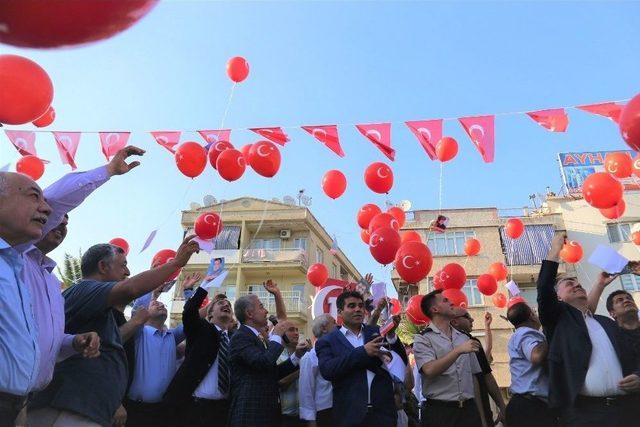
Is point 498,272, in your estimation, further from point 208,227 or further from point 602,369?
point 602,369

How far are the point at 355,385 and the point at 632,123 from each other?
3.61 m

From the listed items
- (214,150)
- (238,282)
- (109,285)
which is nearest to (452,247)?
(238,282)

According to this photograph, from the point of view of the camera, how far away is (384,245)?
307 inches

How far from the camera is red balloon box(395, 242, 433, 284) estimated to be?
297 inches

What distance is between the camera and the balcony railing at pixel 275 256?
2711 cm

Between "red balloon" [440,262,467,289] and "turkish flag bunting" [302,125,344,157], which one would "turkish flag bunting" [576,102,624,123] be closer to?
"red balloon" [440,262,467,289]

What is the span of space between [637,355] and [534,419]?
90 cm

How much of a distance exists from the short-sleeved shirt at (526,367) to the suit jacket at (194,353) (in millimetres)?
2520

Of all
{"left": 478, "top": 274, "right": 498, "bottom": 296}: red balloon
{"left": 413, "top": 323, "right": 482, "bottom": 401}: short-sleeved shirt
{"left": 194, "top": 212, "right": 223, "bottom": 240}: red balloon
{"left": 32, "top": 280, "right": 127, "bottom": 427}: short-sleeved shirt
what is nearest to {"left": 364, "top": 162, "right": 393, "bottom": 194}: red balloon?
{"left": 194, "top": 212, "right": 223, "bottom": 240}: red balloon

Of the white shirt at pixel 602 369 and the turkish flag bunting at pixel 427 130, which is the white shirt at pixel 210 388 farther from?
the turkish flag bunting at pixel 427 130

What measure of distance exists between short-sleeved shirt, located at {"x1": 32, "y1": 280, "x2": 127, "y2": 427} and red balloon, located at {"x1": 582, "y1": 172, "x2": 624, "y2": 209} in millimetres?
7336

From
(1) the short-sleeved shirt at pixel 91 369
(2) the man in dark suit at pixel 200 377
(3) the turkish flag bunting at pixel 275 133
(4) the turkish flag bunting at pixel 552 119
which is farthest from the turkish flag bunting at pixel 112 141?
(4) the turkish flag bunting at pixel 552 119

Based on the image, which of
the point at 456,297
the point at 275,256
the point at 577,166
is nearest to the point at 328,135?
the point at 456,297

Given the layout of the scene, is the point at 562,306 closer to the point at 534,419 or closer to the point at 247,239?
the point at 534,419
